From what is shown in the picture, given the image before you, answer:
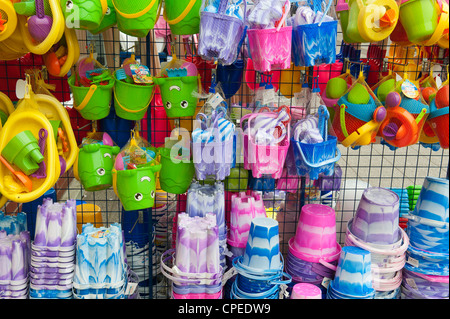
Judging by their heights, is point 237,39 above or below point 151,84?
above

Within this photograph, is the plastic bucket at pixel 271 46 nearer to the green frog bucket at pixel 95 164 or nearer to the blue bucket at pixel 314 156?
the blue bucket at pixel 314 156

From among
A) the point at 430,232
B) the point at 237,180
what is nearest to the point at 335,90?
the point at 237,180

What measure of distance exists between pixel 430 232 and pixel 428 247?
0.20 feet

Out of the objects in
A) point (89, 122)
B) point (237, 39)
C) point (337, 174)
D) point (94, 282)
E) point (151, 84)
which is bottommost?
point (94, 282)

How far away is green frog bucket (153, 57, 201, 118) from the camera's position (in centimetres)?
169

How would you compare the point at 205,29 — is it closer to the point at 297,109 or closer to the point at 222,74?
the point at 222,74

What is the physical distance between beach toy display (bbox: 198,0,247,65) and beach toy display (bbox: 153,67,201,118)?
8.7 inches

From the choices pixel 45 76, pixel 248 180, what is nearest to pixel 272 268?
pixel 248 180

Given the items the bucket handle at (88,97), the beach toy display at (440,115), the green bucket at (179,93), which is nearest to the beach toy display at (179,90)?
the green bucket at (179,93)

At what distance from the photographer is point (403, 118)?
168cm

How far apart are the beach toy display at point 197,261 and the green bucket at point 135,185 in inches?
6.7

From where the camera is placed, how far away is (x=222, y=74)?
1859 millimetres

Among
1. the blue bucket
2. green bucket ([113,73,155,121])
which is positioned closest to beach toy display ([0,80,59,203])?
green bucket ([113,73,155,121])
